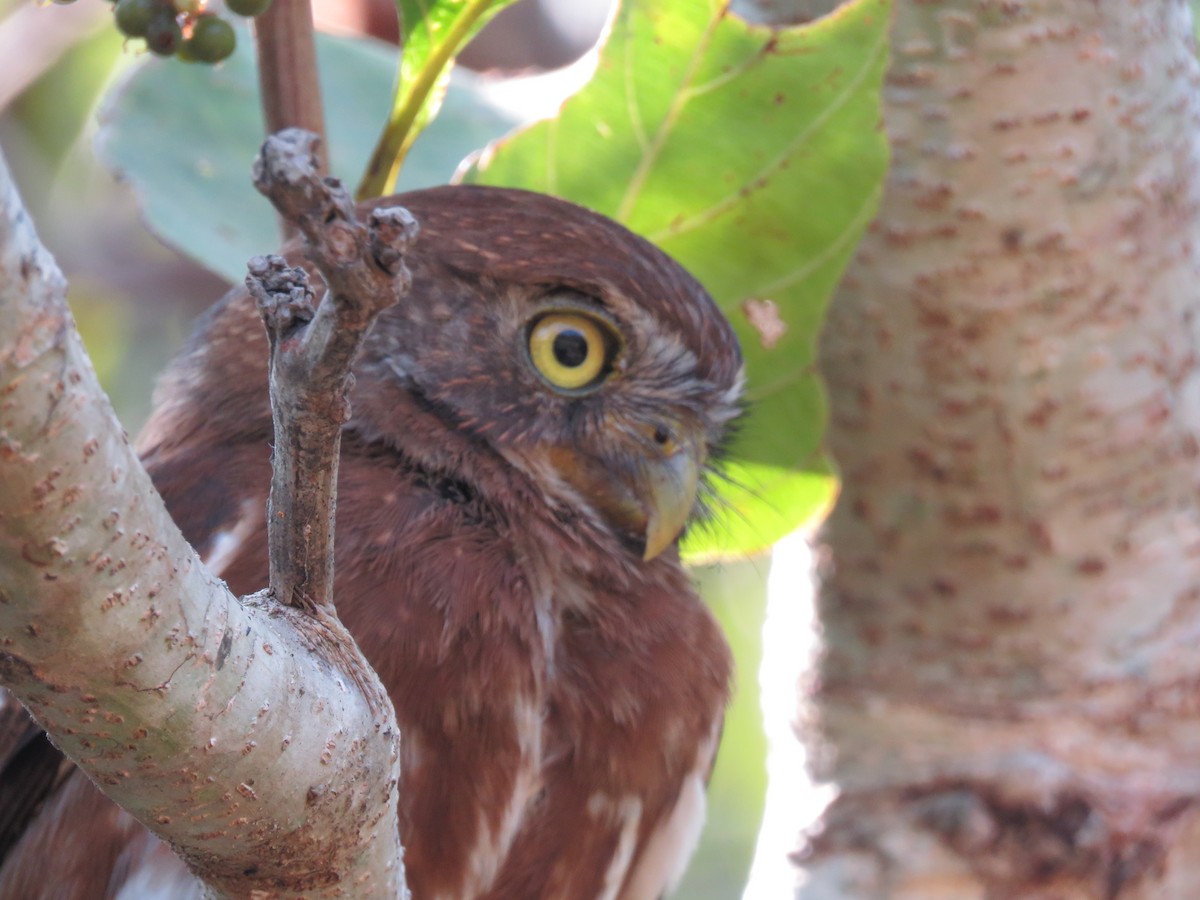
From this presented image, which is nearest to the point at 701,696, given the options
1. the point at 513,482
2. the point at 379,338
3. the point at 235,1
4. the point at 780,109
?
the point at 513,482

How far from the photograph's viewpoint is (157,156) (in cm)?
321

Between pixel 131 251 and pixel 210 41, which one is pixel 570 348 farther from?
pixel 131 251

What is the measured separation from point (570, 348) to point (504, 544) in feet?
1.39

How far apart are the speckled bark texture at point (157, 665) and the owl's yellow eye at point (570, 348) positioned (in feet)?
4.03

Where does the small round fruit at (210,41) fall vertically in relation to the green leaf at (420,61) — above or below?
below

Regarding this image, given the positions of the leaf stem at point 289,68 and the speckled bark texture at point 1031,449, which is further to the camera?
the speckled bark texture at point 1031,449

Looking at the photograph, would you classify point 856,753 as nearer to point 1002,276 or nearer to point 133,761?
point 1002,276

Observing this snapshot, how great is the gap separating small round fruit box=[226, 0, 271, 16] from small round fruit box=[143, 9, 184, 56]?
0.33 ft

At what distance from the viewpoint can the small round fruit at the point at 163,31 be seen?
195cm

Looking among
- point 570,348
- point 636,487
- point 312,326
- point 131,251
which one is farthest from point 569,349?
point 131,251

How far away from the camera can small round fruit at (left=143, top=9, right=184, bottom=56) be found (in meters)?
1.95

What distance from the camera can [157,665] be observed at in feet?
3.52

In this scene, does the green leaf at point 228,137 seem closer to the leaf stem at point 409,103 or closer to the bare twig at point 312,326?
the leaf stem at point 409,103

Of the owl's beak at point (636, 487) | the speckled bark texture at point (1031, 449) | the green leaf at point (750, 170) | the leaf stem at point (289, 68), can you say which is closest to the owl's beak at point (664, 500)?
the owl's beak at point (636, 487)
